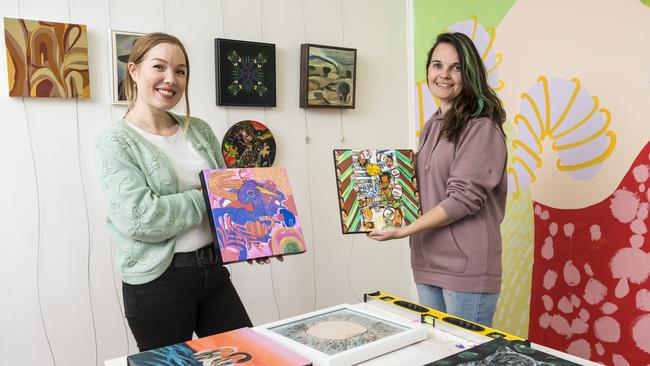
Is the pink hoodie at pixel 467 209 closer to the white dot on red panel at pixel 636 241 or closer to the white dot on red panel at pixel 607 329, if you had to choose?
the white dot on red panel at pixel 636 241

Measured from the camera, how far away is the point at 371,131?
3.20 meters

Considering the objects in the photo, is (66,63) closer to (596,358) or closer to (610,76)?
(610,76)

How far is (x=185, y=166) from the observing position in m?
1.60

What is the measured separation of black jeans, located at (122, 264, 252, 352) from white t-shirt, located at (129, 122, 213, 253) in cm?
8

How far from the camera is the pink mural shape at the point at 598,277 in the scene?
6.57ft

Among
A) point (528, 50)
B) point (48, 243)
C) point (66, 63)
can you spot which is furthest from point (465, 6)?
point (48, 243)

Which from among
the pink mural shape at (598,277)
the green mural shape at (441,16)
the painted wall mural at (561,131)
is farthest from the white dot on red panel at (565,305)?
the green mural shape at (441,16)

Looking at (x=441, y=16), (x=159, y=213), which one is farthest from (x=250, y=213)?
(x=441, y=16)

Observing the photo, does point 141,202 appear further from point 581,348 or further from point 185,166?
point 581,348

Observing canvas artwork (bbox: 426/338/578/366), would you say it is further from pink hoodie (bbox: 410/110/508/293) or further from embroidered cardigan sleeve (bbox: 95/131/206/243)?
embroidered cardigan sleeve (bbox: 95/131/206/243)

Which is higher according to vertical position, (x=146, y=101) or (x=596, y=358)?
(x=146, y=101)

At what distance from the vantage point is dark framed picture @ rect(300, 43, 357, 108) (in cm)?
289

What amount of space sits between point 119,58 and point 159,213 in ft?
4.12

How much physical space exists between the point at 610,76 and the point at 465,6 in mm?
955
